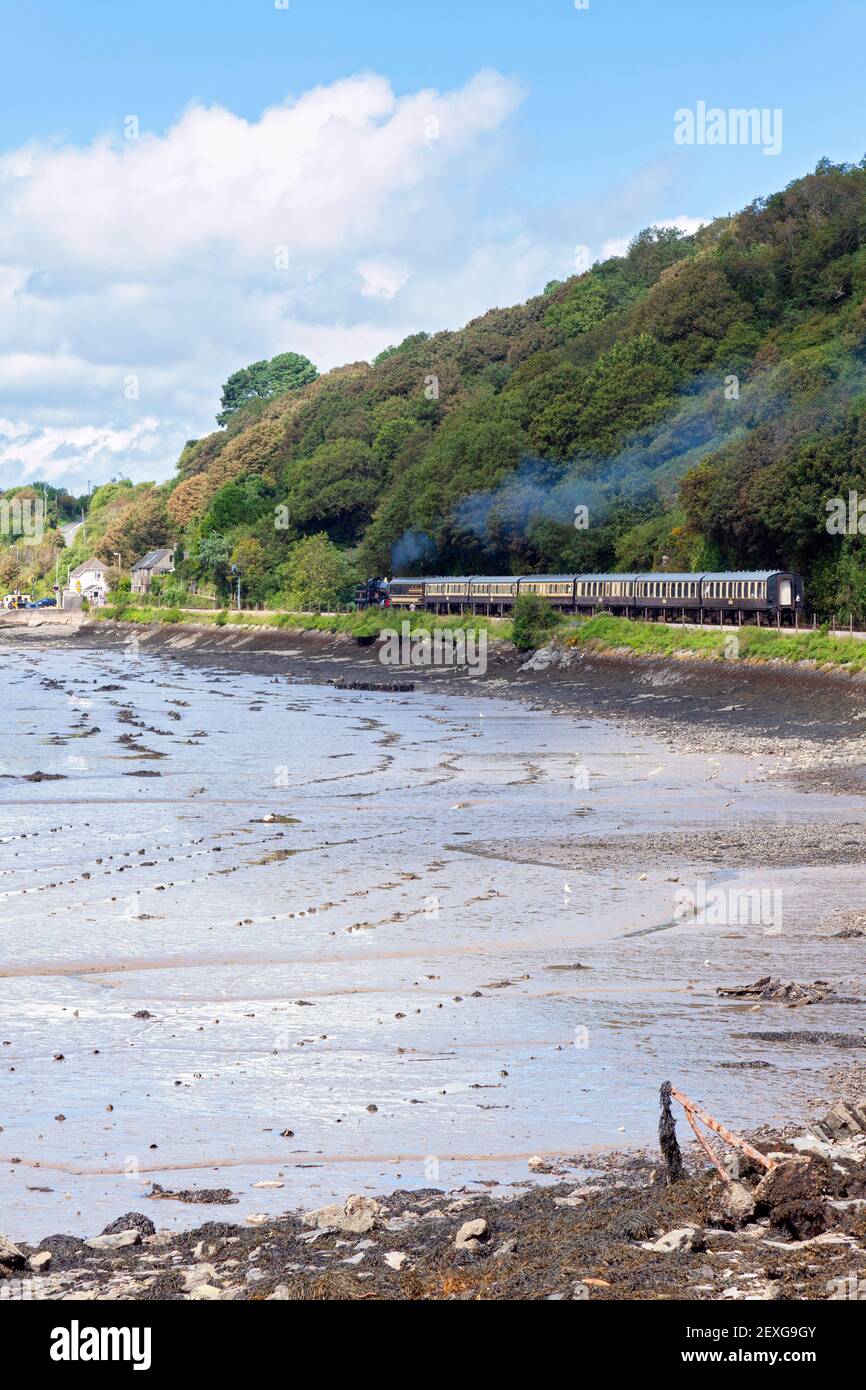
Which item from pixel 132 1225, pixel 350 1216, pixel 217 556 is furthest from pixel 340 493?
pixel 350 1216

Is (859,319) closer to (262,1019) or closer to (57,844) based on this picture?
(57,844)

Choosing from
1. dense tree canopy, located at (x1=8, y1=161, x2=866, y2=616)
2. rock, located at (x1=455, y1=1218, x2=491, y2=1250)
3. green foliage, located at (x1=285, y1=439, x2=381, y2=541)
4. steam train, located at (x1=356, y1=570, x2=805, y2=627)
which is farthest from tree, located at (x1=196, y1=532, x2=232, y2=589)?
rock, located at (x1=455, y1=1218, x2=491, y2=1250)

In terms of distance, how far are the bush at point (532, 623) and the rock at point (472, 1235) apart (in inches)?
3267

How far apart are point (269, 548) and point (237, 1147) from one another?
494 ft

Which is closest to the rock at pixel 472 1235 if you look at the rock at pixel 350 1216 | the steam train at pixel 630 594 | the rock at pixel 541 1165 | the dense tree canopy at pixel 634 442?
the rock at pixel 350 1216

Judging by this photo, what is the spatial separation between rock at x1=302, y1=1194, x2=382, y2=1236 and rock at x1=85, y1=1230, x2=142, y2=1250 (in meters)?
1.14

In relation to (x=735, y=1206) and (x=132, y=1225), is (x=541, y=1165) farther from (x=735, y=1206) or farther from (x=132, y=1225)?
(x=132, y=1225)

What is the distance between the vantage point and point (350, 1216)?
1076 centimetres

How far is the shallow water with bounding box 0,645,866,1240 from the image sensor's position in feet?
42.1

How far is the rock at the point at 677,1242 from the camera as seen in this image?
9672mm

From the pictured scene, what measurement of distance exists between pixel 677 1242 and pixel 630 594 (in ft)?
271

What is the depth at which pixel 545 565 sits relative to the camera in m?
119

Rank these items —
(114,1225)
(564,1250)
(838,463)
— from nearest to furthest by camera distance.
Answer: (564,1250), (114,1225), (838,463)

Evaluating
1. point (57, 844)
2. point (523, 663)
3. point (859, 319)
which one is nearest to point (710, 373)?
point (859, 319)
